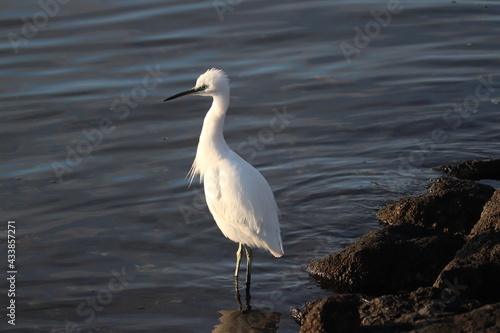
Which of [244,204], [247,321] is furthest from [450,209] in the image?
[247,321]

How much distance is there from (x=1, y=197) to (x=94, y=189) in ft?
3.60

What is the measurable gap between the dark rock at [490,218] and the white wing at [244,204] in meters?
1.77

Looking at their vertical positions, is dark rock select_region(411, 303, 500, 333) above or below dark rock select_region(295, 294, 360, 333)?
below

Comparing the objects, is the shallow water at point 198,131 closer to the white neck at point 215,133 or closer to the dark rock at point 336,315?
the dark rock at point 336,315

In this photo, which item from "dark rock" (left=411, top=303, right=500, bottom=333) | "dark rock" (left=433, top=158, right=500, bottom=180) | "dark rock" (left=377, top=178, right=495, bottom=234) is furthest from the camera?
"dark rock" (left=433, top=158, right=500, bottom=180)

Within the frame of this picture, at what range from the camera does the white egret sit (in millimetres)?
7422

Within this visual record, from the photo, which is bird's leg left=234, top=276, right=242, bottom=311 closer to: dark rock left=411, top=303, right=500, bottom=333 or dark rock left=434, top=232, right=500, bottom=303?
dark rock left=434, top=232, right=500, bottom=303

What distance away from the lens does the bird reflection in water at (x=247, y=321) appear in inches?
280

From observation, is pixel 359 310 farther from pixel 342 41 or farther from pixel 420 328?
pixel 342 41

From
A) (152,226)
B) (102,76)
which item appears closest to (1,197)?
(152,226)

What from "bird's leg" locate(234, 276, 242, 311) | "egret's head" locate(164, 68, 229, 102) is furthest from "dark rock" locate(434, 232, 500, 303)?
"egret's head" locate(164, 68, 229, 102)

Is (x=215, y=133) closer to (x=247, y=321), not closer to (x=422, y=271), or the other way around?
(x=247, y=321)

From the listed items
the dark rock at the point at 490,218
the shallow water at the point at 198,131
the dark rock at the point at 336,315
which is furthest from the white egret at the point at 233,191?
the dark rock at the point at 490,218

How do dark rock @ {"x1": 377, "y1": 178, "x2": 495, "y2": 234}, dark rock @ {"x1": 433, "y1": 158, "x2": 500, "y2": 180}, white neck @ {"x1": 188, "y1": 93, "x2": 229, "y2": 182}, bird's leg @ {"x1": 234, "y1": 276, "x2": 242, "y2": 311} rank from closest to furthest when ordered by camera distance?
bird's leg @ {"x1": 234, "y1": 276, "x2": 242, "y2": 311}, white neck @ {"x1": 188, "y1": 93, "x2": 229, "y2": 182}, dark rock @ {"x1": 377, "y1": 178, "x2": 495, "y2": 234}, dark rock @ {"x1": 433, "y1": 158, "x2": 500, "y2": 180}
